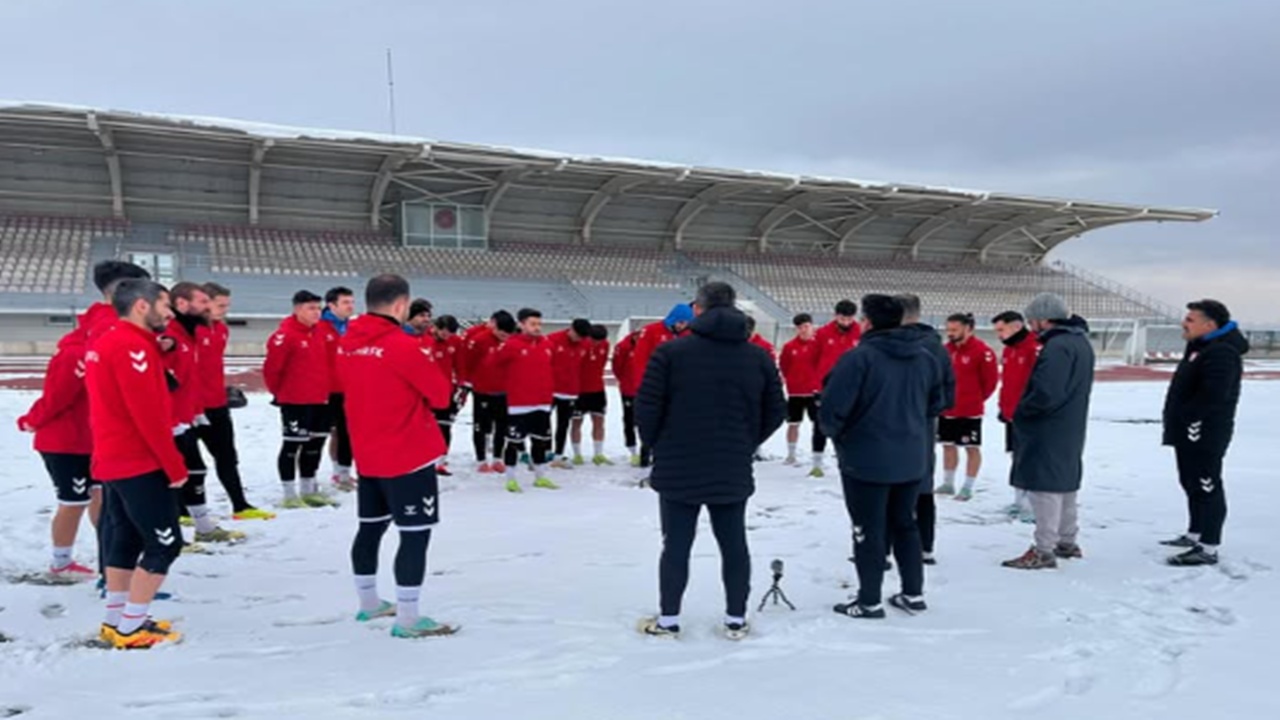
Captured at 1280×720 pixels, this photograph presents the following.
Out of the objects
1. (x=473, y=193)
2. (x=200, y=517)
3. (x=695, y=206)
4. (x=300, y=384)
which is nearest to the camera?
(x=200, y=517)

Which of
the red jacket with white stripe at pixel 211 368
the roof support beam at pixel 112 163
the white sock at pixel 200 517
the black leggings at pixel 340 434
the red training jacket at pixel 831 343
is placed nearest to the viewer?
the white sock at pixel 200 517

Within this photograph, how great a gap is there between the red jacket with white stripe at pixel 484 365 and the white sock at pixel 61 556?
3996 millimetres

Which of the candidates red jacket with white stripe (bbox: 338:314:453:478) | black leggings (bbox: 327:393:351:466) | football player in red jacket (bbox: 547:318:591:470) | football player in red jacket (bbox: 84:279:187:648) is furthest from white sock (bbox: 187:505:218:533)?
football player in red jacket (bbox: 547:318:591:470)

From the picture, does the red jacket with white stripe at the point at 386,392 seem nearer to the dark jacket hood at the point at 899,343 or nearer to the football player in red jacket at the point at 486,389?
the dark jacket hood at the point at 899,343

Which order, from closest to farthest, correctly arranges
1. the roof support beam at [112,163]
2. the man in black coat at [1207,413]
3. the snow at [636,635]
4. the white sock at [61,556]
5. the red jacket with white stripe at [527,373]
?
the snow at [636,635] < the white sock at [61,556] < the man in black coat at [1207,413] < the red jacket with white stripe at [527,373] < the roof support beam at [112,163]

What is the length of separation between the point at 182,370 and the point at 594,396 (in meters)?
4.67

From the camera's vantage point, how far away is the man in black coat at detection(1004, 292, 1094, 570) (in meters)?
4.67

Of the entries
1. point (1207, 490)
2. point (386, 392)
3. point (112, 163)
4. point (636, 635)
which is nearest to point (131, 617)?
point (386, 392)

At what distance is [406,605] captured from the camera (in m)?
3.67

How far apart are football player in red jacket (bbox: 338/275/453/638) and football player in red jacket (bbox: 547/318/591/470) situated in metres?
4.56

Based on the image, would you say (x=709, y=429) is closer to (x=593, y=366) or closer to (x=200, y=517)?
(x=200, y=517)

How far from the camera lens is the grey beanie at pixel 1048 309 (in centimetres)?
482

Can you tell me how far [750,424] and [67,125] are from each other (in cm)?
2702

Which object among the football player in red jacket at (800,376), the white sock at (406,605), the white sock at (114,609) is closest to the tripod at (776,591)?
the white sock at (406,605)
